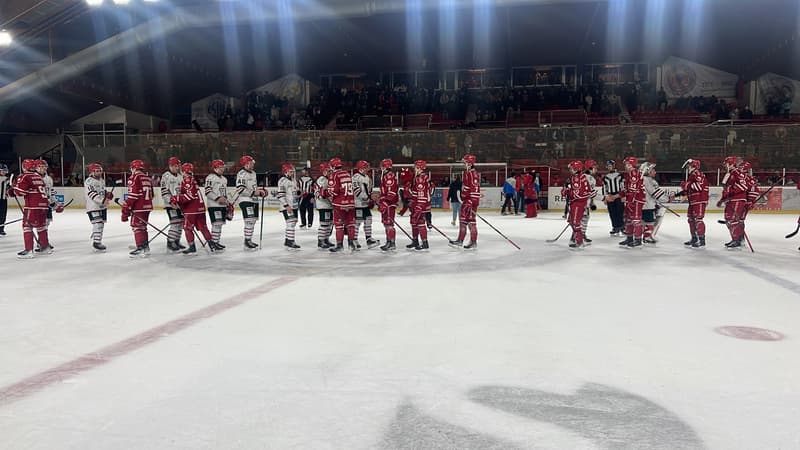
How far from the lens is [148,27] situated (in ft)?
68.1

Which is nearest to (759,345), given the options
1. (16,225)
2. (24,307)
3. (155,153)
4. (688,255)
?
(688,255)

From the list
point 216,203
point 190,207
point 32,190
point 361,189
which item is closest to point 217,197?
point 216,203

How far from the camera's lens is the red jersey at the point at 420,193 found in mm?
8586

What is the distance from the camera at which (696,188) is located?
8.80 metres

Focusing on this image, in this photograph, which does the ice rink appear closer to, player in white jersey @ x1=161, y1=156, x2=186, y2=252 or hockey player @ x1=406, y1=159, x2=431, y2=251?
player in white jersey @ x1=161, y1=156, x2=186, y2=252

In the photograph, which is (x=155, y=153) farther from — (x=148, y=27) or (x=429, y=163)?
(x=429, y=163)

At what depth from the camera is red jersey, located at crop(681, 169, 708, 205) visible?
8.75m

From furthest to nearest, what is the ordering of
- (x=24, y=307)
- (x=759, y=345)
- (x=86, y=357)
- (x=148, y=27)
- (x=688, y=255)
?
(x=148, y=27), (x=688, y=255), (x=24, y=307), (x=759, y=345), (x=86, y=357)

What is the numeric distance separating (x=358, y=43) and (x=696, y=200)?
66.8ft

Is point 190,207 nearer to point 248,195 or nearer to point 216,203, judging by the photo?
point 216,203

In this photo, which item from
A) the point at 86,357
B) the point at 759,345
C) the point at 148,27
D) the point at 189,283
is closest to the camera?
the point at 86,357

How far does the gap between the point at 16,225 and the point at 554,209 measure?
15.4 meters

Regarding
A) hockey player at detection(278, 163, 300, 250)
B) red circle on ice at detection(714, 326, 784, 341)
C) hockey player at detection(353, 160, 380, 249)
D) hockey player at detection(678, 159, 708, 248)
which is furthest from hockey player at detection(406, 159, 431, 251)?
red circle on ice at detection(714, 326, 784, 341)

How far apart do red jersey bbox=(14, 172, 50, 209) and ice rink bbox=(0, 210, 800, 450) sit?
5.52 feet
